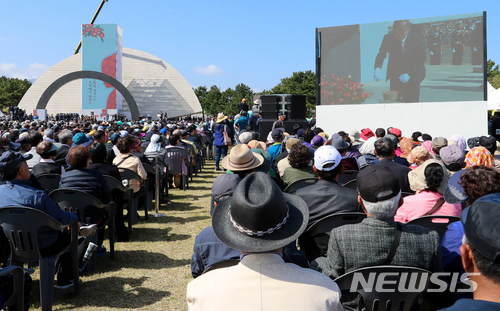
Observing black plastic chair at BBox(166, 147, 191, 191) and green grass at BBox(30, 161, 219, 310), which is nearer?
green grass at BBox(30, 161, 219, 310)

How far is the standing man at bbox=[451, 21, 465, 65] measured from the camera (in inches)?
553

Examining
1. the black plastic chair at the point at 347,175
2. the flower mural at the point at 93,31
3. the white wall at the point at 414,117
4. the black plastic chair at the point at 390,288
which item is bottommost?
the black plastic chair at the point at 390,288

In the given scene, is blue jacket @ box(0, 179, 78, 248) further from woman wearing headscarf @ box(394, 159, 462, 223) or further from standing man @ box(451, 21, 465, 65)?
standing man @ box(451, 21, 465, 65)

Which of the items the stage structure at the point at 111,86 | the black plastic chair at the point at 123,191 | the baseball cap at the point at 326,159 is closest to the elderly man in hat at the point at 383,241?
the baseball cap at the point at 326,159

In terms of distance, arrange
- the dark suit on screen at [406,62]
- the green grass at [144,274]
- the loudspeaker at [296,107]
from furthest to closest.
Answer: the loudspeaker at [296,107] < the dark suit on screen at [406,62] < the green grass at [144,274]

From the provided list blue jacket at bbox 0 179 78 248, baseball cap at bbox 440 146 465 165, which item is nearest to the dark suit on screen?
baseball cap at bbox 440 146 465 165

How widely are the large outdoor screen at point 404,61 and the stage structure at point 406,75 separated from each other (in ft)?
0.10

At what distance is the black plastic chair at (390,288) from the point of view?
6.59 feet

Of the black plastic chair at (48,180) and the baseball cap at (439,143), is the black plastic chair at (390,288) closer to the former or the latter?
the baseball cap at (439,143)

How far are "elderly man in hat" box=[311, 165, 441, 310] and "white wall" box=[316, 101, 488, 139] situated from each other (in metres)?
13.9

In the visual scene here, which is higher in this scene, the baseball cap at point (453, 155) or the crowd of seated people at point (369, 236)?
the baseball cap at point (453, 155)

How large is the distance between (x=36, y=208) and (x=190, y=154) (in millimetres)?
7479

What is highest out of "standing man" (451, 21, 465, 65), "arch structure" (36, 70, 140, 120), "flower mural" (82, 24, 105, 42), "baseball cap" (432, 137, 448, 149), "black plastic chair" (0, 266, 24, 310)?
"flower mural" (82, 24, 105, 42)

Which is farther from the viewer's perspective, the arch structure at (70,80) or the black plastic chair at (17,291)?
the arch structure at (70,80)
